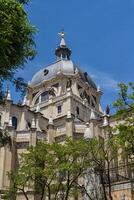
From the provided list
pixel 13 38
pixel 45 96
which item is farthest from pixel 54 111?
pixel 13 38

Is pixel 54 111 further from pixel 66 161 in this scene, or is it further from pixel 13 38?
pixel 13 38

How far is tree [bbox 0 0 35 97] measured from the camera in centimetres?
1317

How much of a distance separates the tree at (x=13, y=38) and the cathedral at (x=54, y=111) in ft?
98.7

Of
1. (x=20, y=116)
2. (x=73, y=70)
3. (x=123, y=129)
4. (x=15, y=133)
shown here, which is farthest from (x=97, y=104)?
(x=123, y=129)

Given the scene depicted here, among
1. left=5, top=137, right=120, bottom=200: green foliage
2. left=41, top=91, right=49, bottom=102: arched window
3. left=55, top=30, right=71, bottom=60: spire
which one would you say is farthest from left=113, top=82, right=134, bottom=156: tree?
left=55, top=30, right=71, bottom=60: spire

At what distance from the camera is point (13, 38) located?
14219 millimetres

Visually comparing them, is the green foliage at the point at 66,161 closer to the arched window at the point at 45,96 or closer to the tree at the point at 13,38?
the tree at the point at 13,38

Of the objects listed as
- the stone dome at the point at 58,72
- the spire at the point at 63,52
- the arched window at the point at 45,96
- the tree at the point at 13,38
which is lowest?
the tree at the point at 13,38

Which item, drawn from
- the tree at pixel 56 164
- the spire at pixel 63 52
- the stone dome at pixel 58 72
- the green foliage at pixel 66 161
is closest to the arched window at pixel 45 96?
the stone dome at pixel 58 72

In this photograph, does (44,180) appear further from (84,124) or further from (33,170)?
(84,124)

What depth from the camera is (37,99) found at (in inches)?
2822

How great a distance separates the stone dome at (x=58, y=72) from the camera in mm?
72581

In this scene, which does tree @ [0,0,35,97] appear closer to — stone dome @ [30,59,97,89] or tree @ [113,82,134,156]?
tree @ [113,82,134,156]

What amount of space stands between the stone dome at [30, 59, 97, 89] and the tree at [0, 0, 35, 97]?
2219 inches
